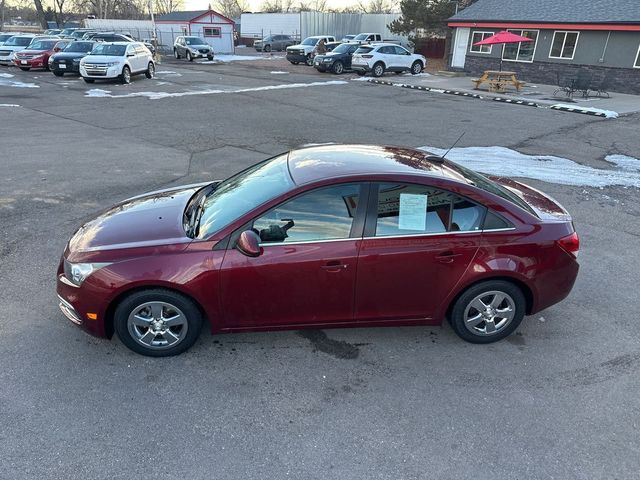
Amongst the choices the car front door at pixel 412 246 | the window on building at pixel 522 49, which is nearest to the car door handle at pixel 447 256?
the car front door at pixel 412 246

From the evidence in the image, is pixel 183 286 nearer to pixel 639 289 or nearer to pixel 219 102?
pixel 639 289

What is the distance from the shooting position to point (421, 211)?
144 inches

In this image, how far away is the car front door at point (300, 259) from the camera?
350cm

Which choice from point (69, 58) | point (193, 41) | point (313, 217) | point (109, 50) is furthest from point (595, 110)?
point (193, 41)

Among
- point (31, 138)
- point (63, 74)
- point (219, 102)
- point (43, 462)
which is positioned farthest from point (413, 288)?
point (63, 74)

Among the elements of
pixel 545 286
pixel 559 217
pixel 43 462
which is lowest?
pixel 43 462

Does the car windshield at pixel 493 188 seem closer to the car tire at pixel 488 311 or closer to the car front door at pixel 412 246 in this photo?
the car front door at pixel 412 246

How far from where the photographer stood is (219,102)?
16.4m

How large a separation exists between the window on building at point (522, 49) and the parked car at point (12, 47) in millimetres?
27086

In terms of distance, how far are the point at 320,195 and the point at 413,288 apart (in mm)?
1055

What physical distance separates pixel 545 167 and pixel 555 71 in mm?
18544

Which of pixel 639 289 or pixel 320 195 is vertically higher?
pixel 320 195

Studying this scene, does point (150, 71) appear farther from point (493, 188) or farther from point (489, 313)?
point (489, 313)

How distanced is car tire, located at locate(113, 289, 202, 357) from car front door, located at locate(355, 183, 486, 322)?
1.34 metres
